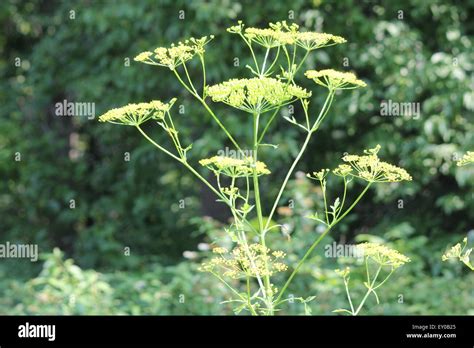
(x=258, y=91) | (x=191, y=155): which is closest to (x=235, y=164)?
(x=258, y=91)

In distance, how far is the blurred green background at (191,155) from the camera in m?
5.26

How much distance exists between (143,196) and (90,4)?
66.6 inches

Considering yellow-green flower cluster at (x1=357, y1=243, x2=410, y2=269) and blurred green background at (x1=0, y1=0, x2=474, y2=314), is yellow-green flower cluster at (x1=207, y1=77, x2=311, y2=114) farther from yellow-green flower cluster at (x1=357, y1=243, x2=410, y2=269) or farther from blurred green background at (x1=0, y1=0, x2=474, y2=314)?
blurred green background at (x1=0, y1=0, x2=474, y2=314)

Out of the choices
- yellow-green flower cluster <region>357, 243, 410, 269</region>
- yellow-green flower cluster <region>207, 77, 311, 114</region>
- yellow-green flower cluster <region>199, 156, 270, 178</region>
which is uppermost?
yellow-green flower cluster <region>207, 77, 311, 114</region>

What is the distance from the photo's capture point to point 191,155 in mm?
6645

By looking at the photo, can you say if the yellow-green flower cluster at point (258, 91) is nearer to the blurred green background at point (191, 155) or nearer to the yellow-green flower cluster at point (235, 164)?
the yellow-green flower cluster at point (235, 164)

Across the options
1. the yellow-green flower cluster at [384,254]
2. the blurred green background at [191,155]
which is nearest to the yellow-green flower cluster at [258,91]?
the yellow-green flower cluster at [384,254]

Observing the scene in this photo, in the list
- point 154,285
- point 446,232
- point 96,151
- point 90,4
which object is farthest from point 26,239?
point 446,232

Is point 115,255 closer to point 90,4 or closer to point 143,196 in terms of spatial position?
point 143,196

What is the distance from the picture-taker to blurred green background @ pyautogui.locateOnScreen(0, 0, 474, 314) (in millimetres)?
5262

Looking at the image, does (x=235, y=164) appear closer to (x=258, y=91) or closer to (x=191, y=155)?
(x=258, y=91)

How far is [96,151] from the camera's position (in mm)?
8531

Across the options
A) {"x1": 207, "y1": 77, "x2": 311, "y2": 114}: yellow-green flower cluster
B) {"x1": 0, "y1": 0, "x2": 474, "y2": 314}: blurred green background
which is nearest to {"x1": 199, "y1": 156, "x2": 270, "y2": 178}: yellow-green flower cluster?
{"x1": 207, "y1": 77, "x2": 311, "y2": 114}: yellow-green flower cluster

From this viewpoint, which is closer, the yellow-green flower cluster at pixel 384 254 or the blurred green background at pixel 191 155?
the yellow-green flower cluster at pixel 384 254
